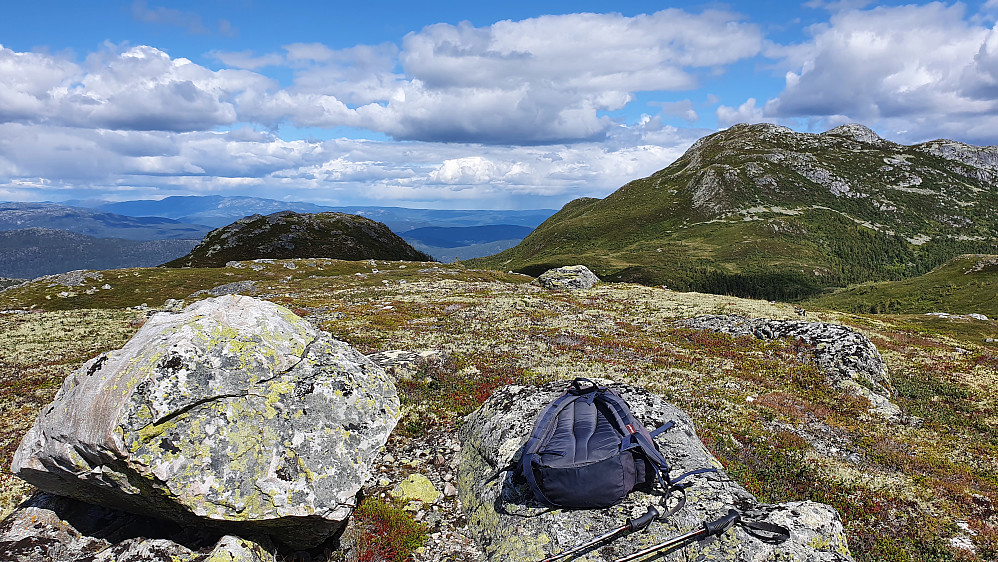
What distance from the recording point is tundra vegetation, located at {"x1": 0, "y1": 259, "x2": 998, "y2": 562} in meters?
10.4

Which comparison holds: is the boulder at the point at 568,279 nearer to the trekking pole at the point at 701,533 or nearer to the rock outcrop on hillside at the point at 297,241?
the trekking pole at the point at 701,533

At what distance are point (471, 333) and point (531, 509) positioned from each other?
64.7ft

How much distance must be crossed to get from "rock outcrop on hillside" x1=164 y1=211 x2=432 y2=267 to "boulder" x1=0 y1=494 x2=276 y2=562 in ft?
469

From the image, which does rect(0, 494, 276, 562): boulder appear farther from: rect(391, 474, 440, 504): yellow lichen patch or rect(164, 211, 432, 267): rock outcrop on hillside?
rect(164, 211, 432, 267): rock outcrop on hillside

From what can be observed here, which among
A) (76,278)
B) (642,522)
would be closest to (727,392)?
(642,522)

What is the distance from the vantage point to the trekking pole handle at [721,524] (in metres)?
7.64

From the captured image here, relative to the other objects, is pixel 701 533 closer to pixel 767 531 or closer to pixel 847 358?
pixel 767 531

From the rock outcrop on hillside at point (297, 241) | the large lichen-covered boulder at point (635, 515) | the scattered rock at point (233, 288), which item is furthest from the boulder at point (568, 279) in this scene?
the rock outcrop on hillside at point (297, 241)

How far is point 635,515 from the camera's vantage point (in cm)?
846

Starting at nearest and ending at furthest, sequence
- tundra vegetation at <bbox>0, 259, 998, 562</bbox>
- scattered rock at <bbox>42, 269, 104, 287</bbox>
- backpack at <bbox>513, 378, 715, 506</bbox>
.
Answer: backpack at <bbox>513, 378, 715, 506</bbox> < tundra vegetation at <bbox>0, 259, 998, 562</bbox> < scattered rock at <bbox>42, 269, 104, 287</bbox>

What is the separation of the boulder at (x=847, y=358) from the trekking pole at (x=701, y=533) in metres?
15.3

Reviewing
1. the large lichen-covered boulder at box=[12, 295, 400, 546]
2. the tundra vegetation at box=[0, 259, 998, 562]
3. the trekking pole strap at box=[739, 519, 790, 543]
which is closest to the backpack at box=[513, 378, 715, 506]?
the trekking pole strap at box=[739, 519, 790, 543]

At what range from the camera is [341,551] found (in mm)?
9328

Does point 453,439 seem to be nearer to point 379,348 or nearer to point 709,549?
point 709,549
